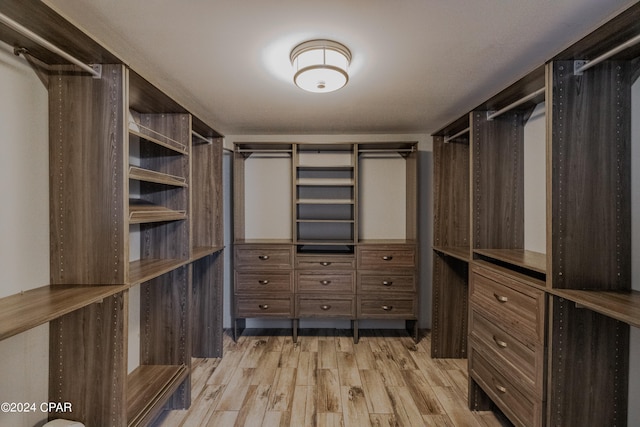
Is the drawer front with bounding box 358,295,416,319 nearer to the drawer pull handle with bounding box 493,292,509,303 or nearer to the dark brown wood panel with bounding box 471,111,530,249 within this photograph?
the dark brown wood panel with bounding box 471,111,530,249

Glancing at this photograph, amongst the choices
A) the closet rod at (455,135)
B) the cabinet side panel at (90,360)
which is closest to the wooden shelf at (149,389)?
the cabinet side panel at (90,360)

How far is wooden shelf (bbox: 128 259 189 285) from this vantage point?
1.52 metres

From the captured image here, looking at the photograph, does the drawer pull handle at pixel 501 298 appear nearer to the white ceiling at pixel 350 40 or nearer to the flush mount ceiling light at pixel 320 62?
the white ceiling at pixel 350 40

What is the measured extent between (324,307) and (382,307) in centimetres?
57

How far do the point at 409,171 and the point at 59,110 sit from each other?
2.77 metres

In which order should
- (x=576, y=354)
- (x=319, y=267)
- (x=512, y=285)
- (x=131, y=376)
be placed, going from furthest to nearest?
1. (x=319, y=267)
2. (x=131, y=376)
3. (x=512, y=285)
4. (x=576, y=354)

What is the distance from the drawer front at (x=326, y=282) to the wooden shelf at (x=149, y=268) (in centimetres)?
126

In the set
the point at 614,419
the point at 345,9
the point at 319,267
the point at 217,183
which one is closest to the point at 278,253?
the point at 319,267

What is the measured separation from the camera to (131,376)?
6.33 ft

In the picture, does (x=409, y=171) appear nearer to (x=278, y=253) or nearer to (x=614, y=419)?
(x=278, y=253)

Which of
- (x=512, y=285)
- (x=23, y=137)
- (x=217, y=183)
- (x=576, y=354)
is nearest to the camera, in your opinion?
(x=23, y=137)

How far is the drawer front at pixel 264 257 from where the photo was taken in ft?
9.73

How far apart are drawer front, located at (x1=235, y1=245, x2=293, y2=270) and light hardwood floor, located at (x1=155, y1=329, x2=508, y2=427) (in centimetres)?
78

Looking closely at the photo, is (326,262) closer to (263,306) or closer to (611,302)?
(263,306)
